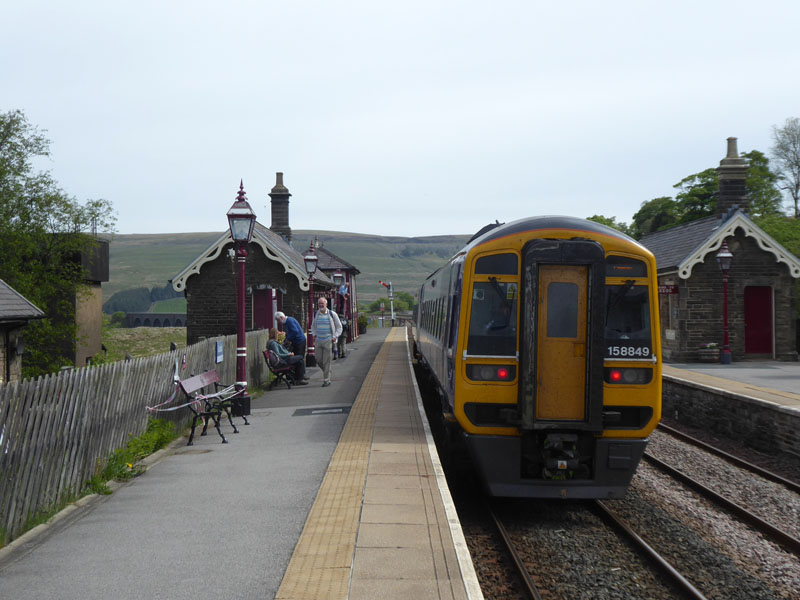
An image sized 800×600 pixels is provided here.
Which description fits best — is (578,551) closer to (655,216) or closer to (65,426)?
(65,426)

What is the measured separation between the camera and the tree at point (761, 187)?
180ft

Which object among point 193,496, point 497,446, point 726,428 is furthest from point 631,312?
point 726,428

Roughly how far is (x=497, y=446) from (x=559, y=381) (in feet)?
3.07

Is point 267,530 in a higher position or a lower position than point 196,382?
lower

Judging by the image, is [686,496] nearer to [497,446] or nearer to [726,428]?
[497,446]

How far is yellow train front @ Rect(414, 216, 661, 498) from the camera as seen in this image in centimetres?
763

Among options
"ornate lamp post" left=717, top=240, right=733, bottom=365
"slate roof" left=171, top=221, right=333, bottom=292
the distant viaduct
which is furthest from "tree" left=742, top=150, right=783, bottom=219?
the distant viaduct

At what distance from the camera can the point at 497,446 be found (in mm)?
7781

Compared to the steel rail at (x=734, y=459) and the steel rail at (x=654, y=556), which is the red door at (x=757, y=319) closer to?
the steel rail at (x=734, y=459)

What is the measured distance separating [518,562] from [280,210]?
3381 centimetres

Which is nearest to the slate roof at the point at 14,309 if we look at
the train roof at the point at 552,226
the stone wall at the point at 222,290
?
the stone wall at the point at 222,290

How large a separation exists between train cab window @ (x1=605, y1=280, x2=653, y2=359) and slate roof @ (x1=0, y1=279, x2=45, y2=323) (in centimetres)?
1318

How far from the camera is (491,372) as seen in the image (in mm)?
7895

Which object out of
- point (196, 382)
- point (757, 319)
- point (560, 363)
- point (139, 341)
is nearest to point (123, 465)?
point (196, 382)
